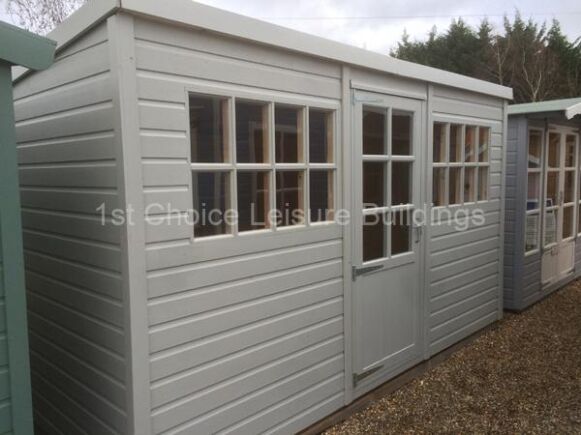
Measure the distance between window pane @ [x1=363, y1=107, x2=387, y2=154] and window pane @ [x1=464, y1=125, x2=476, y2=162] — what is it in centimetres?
136

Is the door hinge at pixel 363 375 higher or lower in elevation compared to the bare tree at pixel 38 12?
lower

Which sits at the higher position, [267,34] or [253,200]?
[267,34]

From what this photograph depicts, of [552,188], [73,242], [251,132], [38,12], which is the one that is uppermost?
[38,12]

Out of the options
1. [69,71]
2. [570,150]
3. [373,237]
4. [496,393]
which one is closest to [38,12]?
[69,71]

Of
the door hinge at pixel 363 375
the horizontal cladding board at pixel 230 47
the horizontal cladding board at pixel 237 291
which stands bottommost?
the door hinge at pixel 363 375

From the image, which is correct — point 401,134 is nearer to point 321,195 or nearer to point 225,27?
point 321,195

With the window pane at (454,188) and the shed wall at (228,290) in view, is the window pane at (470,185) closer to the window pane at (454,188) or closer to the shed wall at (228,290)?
the window pane at (454,188)

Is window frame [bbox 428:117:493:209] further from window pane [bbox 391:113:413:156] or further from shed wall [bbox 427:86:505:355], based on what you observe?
window pane [bbox 391:113:413:156]

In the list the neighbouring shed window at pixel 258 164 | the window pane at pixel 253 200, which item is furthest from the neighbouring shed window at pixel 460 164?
the window pane at pixel 253 200

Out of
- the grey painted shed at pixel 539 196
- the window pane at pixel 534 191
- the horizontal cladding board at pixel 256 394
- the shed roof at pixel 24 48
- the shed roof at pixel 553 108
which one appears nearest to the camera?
the shed roof at pixel 24 48

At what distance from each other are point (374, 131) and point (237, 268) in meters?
1.53

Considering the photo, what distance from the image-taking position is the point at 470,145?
466 centimetres

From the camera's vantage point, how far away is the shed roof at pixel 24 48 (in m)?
1.91

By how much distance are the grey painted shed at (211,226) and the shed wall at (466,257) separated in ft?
1.23
